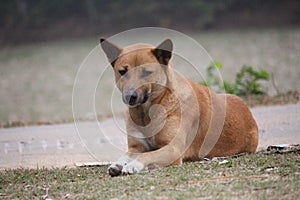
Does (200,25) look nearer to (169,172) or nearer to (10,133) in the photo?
(10,133)

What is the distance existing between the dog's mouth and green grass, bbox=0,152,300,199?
723mm

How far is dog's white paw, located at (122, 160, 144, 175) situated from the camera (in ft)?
18.0

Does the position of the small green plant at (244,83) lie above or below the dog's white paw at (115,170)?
above

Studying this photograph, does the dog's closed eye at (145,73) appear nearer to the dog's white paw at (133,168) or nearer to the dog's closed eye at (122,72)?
the dog's closed eye at (122,72)

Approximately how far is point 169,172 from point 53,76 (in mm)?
15394

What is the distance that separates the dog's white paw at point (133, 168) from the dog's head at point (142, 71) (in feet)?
1.96

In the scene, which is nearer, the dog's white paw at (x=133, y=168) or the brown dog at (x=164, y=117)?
the dog's white paw at (x=133, y=168)

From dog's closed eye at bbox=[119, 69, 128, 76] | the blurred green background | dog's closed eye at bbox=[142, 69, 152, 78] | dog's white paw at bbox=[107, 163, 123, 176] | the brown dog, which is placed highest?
the blurred green background

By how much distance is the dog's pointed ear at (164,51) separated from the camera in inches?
233

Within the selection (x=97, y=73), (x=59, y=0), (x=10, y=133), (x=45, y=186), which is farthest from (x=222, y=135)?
(x=59, y=0)

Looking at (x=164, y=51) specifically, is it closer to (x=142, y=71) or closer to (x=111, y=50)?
(x=142, y=71)

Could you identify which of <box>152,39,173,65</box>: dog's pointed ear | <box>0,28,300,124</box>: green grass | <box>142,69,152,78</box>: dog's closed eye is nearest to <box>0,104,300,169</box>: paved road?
<box>142,69,152,78</box>: dog's closed eye

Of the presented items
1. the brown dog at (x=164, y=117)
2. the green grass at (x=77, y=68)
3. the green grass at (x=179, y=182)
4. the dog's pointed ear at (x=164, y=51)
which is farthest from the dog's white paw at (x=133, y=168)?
the green grass at (x=77, y=68)

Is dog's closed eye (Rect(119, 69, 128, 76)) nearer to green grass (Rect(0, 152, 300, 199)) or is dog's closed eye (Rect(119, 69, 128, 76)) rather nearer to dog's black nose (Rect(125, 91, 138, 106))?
dog's black nose (Rect(125, 91, 138, 106))
